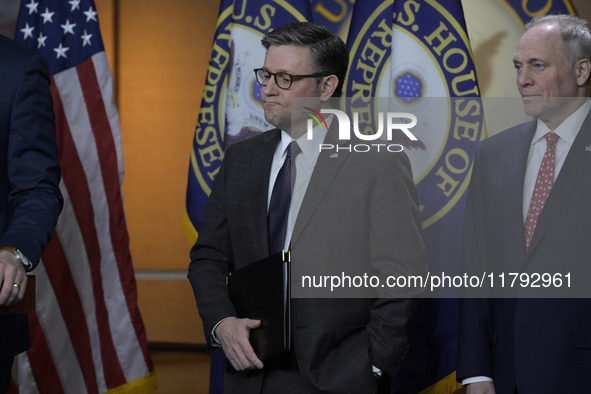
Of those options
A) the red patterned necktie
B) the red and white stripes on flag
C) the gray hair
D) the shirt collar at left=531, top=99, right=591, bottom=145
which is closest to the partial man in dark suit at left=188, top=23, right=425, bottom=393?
the red patterned necktie

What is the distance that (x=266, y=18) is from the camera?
3066 mm

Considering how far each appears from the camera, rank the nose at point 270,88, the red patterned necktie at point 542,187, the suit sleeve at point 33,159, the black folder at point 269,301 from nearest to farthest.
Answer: the suit sleeve at point 33,159 < the black folder at point 269,301 < the red patterned necktie at point 542,187 < the nose at point 270,88

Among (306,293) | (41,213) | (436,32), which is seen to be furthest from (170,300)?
(41,213)

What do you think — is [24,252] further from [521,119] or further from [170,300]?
[170,300]

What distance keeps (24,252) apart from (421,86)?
197 cm

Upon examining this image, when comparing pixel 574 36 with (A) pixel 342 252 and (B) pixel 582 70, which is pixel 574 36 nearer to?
→ (B) pixel 582 70

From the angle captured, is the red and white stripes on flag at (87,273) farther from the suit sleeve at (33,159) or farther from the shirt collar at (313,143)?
the suit sleeve at (33,159)

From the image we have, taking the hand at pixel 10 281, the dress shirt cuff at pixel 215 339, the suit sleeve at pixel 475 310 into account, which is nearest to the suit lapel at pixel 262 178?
the dress shirt cuff at pixel 215 339

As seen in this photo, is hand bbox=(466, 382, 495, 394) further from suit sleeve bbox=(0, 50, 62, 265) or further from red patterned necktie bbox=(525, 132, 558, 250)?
suit sleeve bbox=(0, 50, 62, 265)

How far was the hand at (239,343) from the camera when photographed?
5.63ft

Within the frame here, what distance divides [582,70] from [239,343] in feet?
3.67

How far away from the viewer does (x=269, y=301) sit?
1713 millimetres

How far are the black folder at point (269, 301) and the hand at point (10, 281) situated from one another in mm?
649

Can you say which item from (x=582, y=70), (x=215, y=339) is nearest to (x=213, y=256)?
(x=215, y=339)
